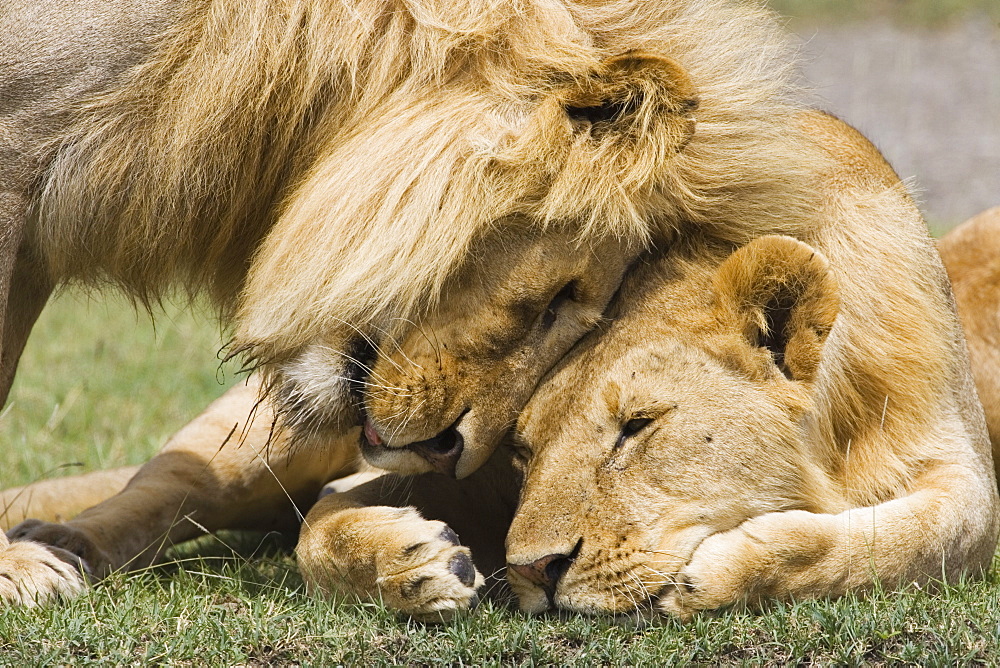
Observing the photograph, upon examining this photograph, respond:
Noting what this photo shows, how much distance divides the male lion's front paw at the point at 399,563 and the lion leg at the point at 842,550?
1.44 feet

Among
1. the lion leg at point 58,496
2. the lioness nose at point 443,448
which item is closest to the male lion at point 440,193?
the lioness nose at point 443,448

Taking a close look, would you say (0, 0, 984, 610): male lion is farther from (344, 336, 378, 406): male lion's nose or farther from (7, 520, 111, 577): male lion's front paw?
(7, 520, 111, 577): male lion's front paw

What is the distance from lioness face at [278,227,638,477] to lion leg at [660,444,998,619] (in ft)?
1.74

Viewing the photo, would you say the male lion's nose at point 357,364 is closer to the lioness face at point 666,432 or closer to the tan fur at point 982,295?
the lioness face at point 666,432

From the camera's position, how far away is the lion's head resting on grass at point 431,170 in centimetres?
270

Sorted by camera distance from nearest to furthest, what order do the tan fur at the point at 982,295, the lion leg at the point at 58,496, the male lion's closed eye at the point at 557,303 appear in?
the male lion's closed eye at the point at 557,303
the lion leg at the point at 58,496
the tan fur at the point at 982,295

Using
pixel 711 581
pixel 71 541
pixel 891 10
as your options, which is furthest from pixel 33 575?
pixel 891 10

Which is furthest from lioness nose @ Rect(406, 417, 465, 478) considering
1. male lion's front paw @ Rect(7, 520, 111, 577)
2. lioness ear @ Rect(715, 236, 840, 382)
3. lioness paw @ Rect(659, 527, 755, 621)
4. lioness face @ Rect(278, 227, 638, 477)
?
male lion's front paw @ Rect(7, 520, 111, 577)

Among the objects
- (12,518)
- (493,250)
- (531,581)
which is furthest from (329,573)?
(12,518)

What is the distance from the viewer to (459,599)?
2.70 m

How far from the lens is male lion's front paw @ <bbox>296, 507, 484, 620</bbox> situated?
270 centimetres

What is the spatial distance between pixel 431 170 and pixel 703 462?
84 centimetres

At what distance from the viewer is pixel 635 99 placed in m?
2.66

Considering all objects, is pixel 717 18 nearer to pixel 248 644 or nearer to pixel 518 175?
pixel 518 175
